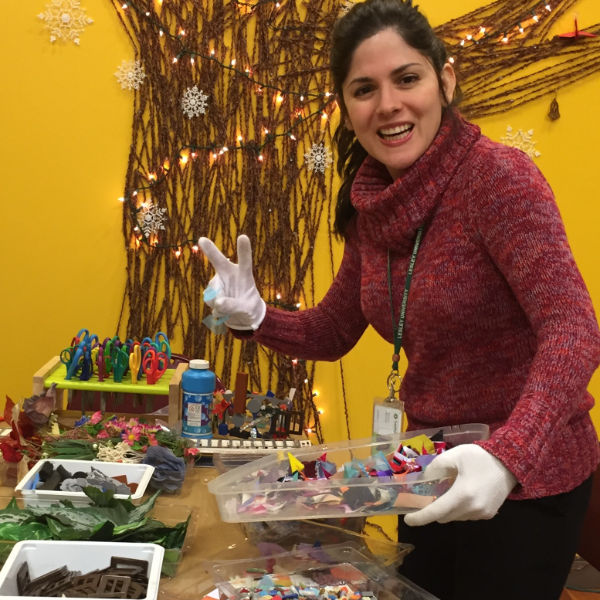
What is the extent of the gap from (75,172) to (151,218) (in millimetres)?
330

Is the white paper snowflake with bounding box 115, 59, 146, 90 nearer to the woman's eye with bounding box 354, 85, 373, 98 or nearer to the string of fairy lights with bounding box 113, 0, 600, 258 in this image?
the string of fairy lights with bounding box 113, 0, 600, 258

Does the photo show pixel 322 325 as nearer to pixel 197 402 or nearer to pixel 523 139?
pixel 197 402

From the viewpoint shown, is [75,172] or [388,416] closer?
[388,416]

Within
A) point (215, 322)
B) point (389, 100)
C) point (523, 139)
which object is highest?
point (523, 139)

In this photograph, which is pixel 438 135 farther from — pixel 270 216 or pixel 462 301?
pixel 270 216

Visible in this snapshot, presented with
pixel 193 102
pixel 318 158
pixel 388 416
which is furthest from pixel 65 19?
pixel 388 416

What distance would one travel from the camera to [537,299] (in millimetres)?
973

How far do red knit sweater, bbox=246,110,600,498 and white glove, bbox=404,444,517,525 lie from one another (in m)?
0.02

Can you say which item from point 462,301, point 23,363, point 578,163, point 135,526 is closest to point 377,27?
point 462,301

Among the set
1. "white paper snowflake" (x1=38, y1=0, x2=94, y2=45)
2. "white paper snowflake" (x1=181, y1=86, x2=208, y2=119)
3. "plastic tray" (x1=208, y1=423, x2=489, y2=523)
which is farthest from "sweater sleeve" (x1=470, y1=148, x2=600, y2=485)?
"white paper snowflake" (x1=38, y1=0, x2=94, y2=45)

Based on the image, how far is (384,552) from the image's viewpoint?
1.10m

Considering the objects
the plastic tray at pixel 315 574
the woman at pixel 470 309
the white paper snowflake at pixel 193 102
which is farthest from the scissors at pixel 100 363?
the white paper snowflake at pixel 193 102

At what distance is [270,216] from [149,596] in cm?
199

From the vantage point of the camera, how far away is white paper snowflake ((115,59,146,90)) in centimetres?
262
